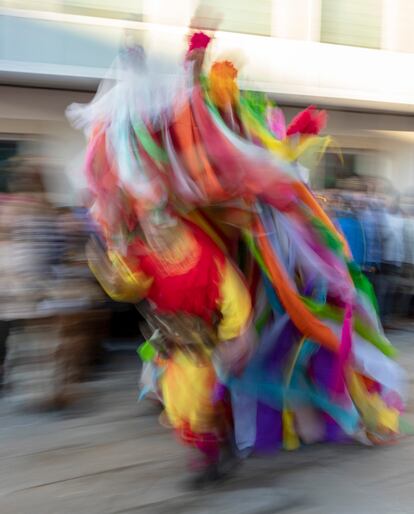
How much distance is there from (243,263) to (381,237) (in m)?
3.59

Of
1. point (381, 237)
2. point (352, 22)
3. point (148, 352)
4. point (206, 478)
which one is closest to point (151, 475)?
point (206, 478)

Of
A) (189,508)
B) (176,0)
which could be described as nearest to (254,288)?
(189,508)

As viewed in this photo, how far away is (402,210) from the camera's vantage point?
7.10 metres

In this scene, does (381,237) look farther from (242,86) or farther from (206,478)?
(206,478)

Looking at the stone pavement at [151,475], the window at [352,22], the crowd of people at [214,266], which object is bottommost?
the stone pavement at [151,475]

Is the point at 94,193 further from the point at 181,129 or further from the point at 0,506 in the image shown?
the point at 0,506

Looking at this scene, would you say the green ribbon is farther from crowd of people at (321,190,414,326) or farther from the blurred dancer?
crowd of people at (321,190,414,326)

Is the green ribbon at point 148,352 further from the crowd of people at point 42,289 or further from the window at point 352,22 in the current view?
the window at point 352,22

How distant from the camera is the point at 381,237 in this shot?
6629 mm

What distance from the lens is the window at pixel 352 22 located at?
449 inches

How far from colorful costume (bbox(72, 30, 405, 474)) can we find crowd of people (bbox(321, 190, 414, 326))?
2551mm

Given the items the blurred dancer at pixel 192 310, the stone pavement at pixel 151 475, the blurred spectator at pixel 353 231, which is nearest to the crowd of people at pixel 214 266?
the blurred dancer at pixel 192 310

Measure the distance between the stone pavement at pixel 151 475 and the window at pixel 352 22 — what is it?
901 cm

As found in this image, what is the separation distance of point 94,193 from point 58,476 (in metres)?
1.44
